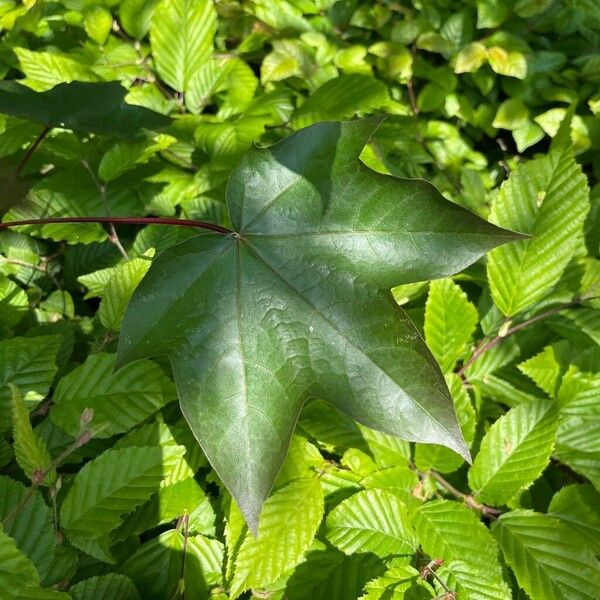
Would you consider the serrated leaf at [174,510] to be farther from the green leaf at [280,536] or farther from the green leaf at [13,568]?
the green leaf at [13,568]

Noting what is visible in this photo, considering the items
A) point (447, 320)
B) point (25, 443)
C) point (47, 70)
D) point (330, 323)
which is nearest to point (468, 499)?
point (447, 320)

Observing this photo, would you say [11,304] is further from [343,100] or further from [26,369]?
[343,100]

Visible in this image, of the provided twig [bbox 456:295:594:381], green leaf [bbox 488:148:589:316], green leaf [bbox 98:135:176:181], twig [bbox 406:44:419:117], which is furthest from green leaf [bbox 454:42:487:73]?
green leaf [bbox 98:135:176:181]

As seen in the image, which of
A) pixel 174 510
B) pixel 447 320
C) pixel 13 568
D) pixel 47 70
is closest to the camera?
pixel 13 568

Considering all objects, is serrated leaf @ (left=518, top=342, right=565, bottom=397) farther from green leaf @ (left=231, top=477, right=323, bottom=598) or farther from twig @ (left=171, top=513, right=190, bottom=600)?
twig @ (left=171, top=513, right=190, bottom=600)

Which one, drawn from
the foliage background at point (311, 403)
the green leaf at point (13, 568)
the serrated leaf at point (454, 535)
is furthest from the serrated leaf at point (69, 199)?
the serrated leaf at point (454, 535)

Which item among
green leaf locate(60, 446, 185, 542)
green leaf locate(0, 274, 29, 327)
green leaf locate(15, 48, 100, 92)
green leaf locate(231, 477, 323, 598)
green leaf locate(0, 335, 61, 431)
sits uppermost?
green leaf locate(15, 48, 100, 92)
